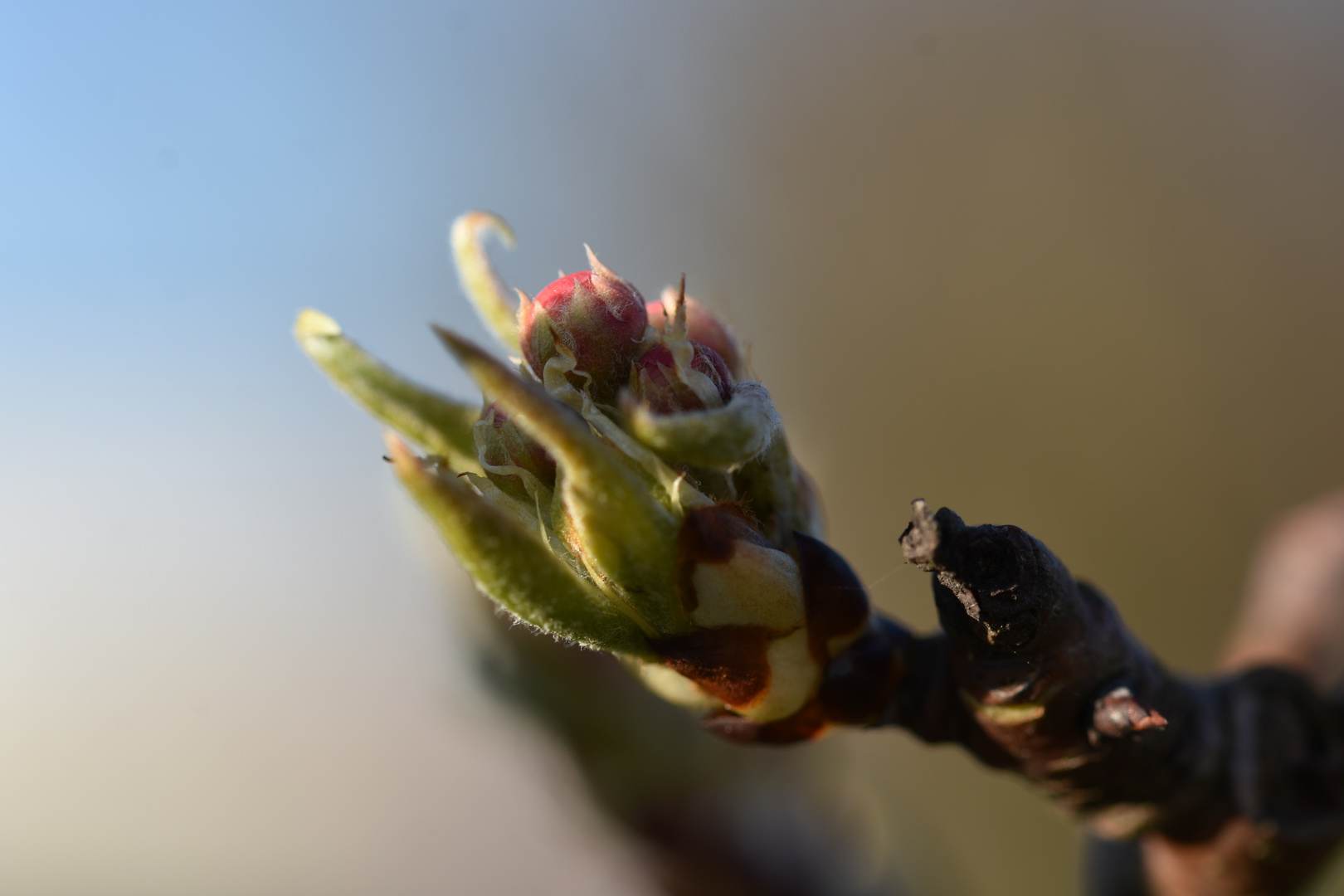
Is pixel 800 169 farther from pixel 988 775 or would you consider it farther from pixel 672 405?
pixel 672 405

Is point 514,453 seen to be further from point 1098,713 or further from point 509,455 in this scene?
point 1098,713

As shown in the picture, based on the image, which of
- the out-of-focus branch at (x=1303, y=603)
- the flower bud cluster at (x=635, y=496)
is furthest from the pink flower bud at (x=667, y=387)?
the out-of-focus branch at (x=1303, y=603)

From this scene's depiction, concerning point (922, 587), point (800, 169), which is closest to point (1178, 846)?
point (922, 587)

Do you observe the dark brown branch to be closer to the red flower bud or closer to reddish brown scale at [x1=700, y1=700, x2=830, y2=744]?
reddish brown scale at [x1=700, y1=700, x2=830, y2=744]

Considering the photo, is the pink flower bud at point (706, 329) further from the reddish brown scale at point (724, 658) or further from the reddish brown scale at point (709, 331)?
the reddish brown scale at point (724, 658)

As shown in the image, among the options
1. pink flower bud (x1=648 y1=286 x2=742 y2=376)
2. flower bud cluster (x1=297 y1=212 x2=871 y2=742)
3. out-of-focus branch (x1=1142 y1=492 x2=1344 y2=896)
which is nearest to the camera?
flower bud cluster (x1=297 y1=212 x2=871 y2=742)

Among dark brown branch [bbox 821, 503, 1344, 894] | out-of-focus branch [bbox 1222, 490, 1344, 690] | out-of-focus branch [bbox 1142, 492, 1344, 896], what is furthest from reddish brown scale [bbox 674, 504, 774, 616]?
out-of-focus branch [bbox 1222, 490, 1344, 690]
